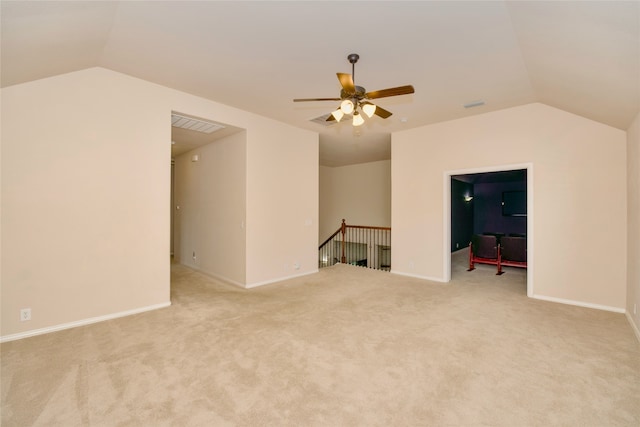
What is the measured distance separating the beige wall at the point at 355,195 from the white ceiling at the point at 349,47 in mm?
5342

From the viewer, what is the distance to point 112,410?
2.01m

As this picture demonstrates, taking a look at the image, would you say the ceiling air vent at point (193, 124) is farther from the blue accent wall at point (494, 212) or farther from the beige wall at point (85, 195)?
the blue accent wall at point (494, 212)

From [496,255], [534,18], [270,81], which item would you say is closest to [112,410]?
[270,81]

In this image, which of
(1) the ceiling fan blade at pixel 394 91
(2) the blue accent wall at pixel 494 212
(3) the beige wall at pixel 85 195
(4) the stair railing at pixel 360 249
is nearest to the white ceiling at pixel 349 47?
(3) the beige wall at pixel 85 195

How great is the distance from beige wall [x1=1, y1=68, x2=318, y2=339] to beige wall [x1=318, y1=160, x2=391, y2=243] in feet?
19.9

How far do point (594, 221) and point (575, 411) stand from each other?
129 inches

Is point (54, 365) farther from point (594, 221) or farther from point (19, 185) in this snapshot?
point (594, 221)

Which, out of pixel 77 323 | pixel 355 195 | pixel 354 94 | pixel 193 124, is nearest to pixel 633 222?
pixel 354 94

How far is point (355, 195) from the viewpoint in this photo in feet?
34.0

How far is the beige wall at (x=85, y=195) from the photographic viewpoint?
309 centimetres

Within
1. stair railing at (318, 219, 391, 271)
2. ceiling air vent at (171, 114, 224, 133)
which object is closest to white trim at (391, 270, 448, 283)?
stair railing at (318, 219, 391, 271)

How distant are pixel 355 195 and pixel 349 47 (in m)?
7.48

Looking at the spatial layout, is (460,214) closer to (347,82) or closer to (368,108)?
(368,108)

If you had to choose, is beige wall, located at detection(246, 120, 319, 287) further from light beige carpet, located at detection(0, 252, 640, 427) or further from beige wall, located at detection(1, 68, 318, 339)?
light beige carpet, located at detection(0, 252, 640, 427)
